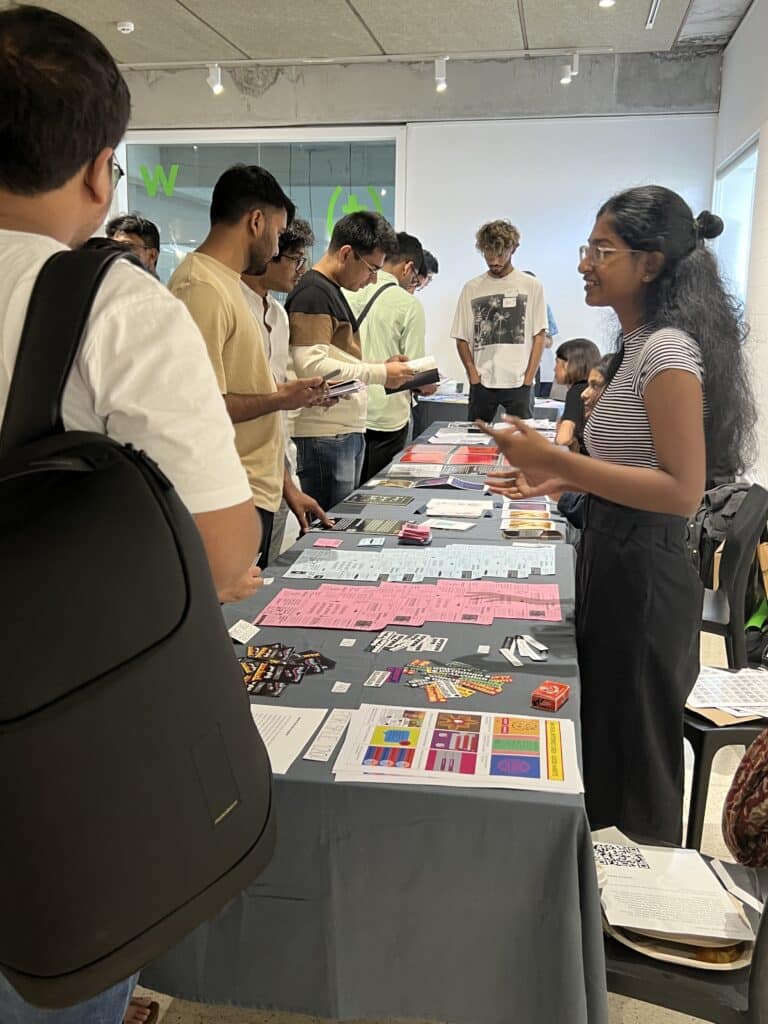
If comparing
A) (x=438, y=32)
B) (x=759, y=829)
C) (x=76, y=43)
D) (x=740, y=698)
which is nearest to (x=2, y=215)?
(x=76, y=43)

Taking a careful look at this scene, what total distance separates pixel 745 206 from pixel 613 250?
17.2ft

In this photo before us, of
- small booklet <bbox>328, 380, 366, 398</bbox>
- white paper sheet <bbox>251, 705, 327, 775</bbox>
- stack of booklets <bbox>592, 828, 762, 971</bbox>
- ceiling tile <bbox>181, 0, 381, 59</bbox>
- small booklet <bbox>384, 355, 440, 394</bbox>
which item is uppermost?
ceiling tile <bbox>181, 0, 381, 59</bbox>

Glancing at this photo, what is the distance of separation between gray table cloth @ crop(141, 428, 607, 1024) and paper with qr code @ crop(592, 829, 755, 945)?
0.16m

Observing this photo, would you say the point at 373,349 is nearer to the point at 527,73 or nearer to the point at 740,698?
the point at 740,698

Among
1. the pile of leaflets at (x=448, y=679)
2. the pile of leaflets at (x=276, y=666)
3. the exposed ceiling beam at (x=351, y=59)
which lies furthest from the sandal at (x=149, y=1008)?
the exposed ceiling beam at (x=351, y=59)

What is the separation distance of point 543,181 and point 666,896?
6.59 meters

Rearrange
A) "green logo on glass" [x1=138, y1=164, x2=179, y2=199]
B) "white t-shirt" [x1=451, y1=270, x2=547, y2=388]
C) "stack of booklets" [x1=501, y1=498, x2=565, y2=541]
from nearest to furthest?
"stack of booklets" [x1=501, y1=498, x2=565, y2=541] → "white t-shirt" [x1=451, y1=270, x2=547, y2=388] → "green logo on glass" [x1=138, y1=164, x2=179, y2=199]

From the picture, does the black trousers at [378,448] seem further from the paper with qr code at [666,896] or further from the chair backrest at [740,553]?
the paper with qr code at [666,896]

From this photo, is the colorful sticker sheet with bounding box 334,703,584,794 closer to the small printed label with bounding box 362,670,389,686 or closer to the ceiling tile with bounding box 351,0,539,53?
the small printed label with bounding box 362,670,389,686

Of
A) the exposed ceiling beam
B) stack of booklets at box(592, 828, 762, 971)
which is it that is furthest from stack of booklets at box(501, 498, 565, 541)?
the exposed ceiling beam

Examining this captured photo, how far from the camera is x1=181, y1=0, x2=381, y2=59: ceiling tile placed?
5.27 meters

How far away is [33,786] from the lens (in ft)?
2.07

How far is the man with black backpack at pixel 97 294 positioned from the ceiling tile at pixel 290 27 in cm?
519

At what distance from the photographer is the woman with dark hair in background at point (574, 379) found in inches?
149
